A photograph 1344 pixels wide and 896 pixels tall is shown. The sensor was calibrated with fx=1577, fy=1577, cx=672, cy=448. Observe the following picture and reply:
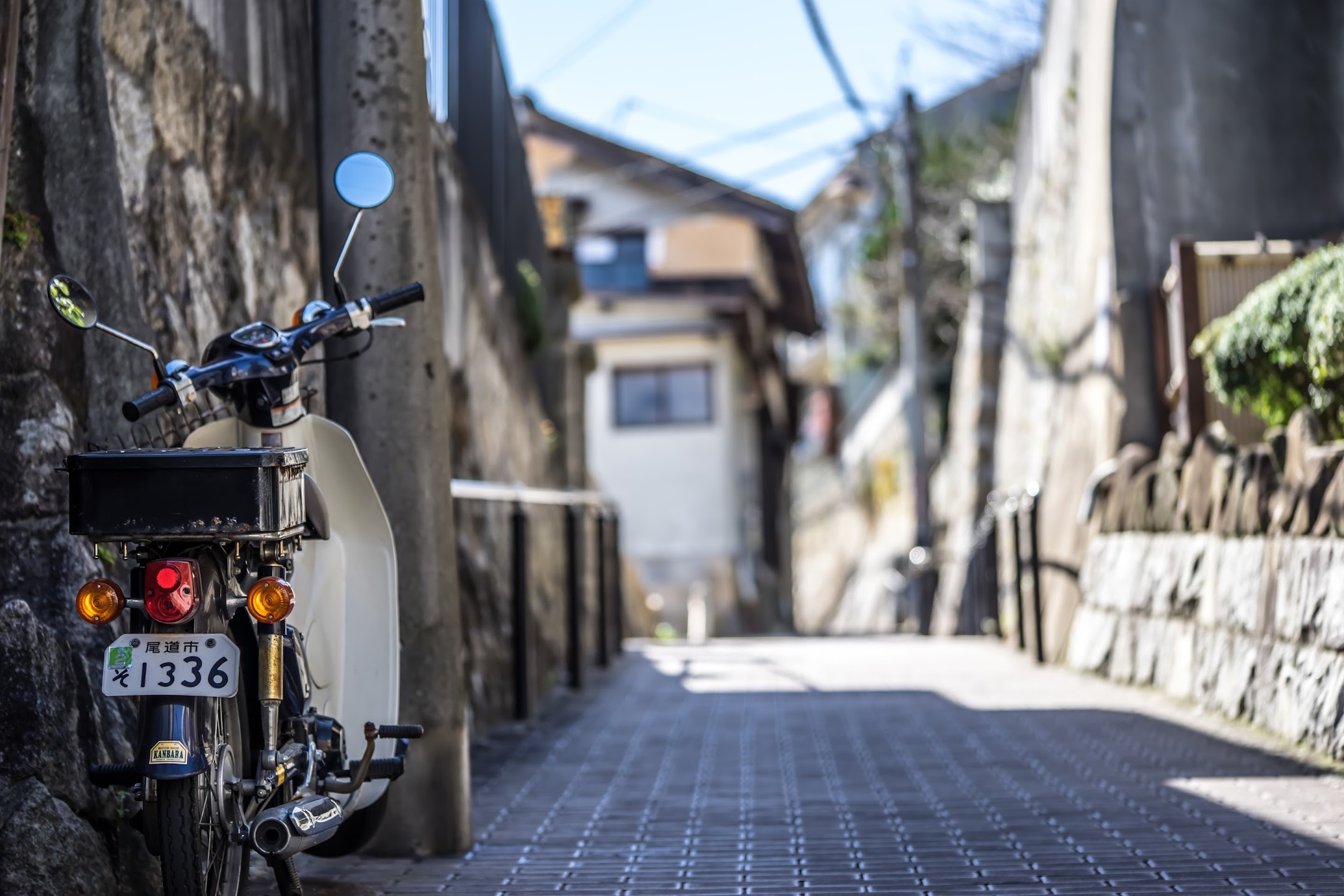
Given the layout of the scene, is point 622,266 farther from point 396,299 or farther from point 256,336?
point 256,336

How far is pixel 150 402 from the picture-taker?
351 centimetres

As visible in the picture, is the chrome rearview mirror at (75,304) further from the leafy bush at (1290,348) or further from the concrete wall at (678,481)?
the concrete wall at (678,481)

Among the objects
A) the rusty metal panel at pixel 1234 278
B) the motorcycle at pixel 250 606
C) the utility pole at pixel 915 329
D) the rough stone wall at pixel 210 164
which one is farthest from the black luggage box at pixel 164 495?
the utility pole at pixel 915 329

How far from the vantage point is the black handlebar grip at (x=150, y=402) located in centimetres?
346

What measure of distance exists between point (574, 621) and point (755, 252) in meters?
18.6

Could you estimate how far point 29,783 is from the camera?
3529mm

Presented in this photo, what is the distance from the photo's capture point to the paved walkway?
4.34 metres

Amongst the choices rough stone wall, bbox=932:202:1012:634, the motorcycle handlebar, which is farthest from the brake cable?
rough stone wall, bbox=932:202:1012:634

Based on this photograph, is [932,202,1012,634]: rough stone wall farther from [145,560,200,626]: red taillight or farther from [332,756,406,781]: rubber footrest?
[145,560,200,626]: red taillight

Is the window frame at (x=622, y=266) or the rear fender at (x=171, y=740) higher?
the window frame at (x=622, y=266)

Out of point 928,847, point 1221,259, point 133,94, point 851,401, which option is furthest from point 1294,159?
point 851,401

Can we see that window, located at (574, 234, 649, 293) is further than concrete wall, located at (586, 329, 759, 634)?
No

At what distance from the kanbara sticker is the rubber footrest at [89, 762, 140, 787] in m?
0.06

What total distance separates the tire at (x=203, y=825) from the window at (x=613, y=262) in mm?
23985
